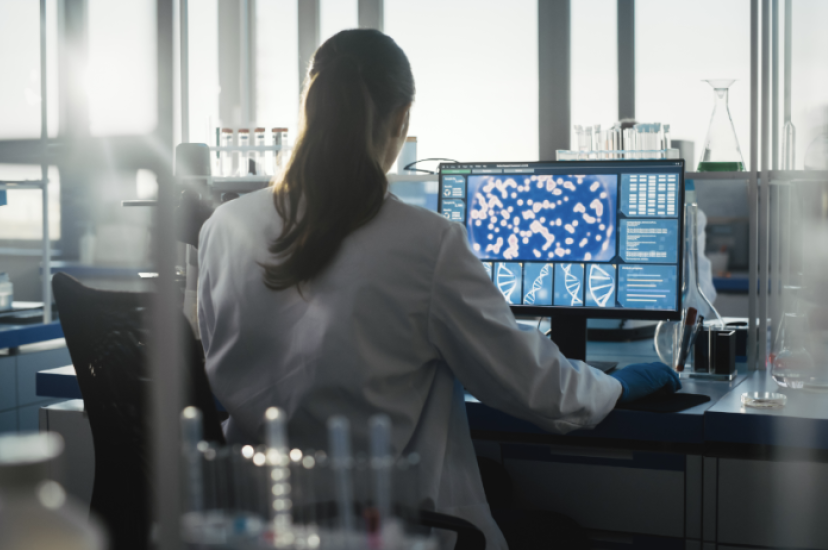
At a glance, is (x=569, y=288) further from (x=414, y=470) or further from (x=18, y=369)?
(x=18, y=369)

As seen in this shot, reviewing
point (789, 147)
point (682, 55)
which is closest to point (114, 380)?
point (789, 147)

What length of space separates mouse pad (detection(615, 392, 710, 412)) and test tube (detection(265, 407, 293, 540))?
1.00 m

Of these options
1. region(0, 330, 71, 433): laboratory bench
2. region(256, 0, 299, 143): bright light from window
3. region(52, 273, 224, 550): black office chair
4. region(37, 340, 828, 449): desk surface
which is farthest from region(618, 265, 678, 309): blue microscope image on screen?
region(256, 0, 299, 143): bright light from window

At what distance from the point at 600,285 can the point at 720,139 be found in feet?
1.84

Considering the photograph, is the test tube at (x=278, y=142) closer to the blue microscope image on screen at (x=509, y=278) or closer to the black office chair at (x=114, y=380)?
the blue microscope image on screen at (x=509, y=278)

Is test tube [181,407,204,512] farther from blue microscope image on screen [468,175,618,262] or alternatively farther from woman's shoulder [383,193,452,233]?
blue microscope image on screen [468,175,618,262]

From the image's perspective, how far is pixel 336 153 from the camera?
1066 millimetres

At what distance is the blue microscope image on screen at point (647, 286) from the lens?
1566mm

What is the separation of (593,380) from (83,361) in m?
0.74

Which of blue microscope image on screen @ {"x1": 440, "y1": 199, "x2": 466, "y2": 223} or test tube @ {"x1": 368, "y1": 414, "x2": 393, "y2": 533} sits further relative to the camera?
blue microscope image on screen @ {"x1": 440, "y1": 199, "x2": 466, "y2": 223}

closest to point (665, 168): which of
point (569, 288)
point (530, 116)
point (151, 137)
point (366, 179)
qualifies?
point (569, 288)

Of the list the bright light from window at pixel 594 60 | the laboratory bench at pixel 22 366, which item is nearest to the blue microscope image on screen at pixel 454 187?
the laboratory bench at pixel 22 366

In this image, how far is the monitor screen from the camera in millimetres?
1579

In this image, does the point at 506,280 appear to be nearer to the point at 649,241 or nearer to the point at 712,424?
the point at 649,241
